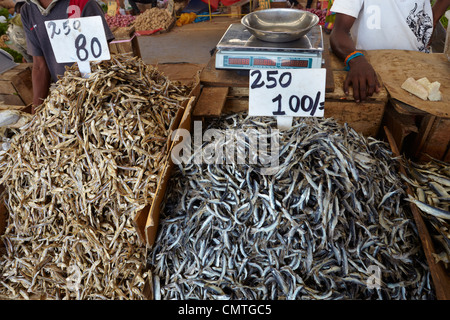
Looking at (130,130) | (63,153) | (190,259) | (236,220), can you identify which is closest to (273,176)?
(236,220)

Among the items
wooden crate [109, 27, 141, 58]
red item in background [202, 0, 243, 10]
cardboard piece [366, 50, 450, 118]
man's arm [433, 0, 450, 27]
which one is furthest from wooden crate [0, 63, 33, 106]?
red item in background [202, 0, 243, 10]

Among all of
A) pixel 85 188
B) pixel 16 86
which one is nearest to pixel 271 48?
pixel 85 188

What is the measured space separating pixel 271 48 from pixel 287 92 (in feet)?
1.31

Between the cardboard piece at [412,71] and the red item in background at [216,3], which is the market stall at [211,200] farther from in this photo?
the red item in background at [216,3]

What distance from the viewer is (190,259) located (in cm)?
138

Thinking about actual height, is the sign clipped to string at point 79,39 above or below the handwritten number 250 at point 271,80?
above

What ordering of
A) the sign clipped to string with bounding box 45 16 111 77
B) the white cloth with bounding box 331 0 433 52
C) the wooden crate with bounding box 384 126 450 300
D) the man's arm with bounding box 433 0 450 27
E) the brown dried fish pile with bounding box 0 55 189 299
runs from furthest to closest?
the man's arm with bounding box 433 0 450 27 → the white cloth with bounding box 331 0 433 52 → the sign clipped to string with bounding box 45 16 111 77 → the brown dried fish pile with bounding box 0 55 189 299 → the wooden crate with bounding box 384 126 450 300

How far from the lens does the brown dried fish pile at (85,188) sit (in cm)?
144

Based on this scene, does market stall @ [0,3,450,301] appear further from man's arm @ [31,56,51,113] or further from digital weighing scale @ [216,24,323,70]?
man's arm @ [31,56,51,113]

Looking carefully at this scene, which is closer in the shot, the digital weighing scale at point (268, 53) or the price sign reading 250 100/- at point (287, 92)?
the price sign reading 250 100/- at point (287, 92)

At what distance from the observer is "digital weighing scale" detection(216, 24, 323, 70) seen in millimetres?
1766

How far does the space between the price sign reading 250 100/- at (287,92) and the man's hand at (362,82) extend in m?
0.46

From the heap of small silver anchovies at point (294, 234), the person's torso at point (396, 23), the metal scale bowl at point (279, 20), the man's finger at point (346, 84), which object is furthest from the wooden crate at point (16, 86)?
the person's torso at point (396, 23)

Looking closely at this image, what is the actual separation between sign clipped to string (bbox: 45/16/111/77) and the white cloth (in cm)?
201
